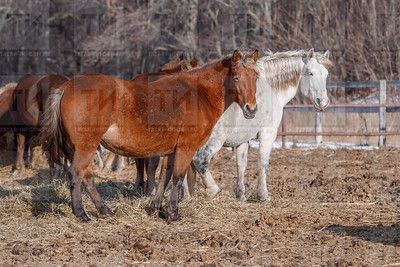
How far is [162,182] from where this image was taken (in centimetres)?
697

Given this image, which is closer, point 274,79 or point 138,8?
point 274,79

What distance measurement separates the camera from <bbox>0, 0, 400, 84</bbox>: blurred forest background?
2212cm

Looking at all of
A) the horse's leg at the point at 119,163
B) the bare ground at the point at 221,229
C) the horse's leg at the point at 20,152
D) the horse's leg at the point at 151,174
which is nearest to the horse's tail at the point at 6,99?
the horse's leg at the point at 20,152

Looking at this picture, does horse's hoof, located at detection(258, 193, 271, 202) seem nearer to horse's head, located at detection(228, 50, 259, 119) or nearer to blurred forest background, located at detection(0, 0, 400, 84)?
horse's head, located at detection(228, 50, 259, 119)

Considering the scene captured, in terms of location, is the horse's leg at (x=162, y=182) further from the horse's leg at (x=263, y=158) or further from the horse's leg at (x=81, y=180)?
the horse's leg at (x=263, y=158)

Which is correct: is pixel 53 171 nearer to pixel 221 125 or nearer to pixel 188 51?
pixel 221 125

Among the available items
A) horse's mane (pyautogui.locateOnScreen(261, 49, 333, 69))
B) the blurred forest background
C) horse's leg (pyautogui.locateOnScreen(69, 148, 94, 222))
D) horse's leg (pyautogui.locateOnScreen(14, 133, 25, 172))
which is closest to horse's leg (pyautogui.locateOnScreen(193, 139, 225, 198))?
horse's mane (pyautogui.locateOnScreen(261, 49, 333, 69))

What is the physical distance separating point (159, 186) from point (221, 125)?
1.15 metres

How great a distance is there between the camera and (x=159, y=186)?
22.7 feet

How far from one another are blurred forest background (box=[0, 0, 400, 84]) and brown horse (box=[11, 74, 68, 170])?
8.41 m

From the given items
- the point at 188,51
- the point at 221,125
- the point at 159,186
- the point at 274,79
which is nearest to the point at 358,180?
the point at 274,79

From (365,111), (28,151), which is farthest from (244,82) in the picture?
(365,111)

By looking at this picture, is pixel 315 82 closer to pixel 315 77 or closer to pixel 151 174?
pixel 315 77

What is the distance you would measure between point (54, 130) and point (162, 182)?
1197 millimetres
